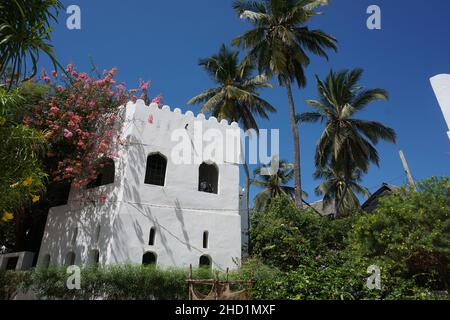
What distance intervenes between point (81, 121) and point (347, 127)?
1528cm

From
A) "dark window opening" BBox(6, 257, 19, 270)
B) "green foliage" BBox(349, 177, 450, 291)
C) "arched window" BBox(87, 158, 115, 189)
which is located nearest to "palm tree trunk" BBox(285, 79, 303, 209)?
"green foliage" BBox(349, 177, 450, 291)

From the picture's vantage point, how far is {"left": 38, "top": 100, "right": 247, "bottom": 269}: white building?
477 inches

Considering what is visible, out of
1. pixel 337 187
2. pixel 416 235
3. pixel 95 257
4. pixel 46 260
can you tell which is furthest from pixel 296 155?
pixel 337 187

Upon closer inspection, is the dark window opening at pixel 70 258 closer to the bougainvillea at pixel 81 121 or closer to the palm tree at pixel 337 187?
the bougainvillea at pixel 81 121

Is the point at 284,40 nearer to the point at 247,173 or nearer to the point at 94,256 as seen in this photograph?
the point at 247,173

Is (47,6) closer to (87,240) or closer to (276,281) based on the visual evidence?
(276,281)

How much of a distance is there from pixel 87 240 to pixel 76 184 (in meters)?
2.01

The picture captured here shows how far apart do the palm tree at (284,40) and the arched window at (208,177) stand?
4.75 metres

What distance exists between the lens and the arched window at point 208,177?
14961 mm

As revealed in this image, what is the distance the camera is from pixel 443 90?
5848 millimetres

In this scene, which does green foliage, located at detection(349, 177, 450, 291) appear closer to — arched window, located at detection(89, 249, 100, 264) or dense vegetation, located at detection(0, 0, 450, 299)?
dense vegetation, located at detection(0, 0, 450, 299)

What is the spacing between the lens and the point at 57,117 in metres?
13.4

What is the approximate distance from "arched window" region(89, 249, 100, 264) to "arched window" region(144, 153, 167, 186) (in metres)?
2.96

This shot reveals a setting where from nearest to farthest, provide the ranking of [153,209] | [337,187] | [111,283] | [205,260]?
[111,283], [153,209], [205,260], [337,187]
